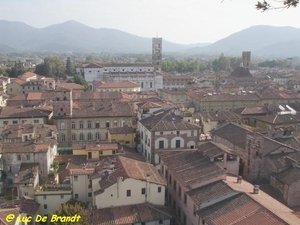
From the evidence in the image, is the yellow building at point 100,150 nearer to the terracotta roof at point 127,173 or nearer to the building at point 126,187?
the terracotta roof at point 127,173

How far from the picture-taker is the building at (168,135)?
41.4 m

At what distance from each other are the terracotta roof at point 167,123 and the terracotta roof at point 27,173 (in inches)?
543

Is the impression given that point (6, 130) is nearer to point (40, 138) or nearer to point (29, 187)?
point (40, 138)

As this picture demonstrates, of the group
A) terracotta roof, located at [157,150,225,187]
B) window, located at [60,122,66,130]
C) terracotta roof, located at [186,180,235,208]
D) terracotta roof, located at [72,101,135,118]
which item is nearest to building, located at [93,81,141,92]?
terracotta roof, located at [72,101,135,118]

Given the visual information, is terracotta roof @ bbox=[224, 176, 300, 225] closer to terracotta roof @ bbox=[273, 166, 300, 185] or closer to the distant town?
the distant town

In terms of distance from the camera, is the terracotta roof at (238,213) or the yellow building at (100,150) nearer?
the terracotta roof at (238,213)

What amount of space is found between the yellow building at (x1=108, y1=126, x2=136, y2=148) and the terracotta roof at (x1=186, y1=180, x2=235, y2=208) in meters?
20.4

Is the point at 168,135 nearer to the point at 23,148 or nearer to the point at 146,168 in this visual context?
the point at 146,168

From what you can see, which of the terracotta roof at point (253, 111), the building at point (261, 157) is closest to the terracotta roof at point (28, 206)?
the building at point (261, 157)

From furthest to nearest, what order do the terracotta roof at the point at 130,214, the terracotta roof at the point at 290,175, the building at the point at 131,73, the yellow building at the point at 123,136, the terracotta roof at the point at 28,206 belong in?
the building at the point at 131,73, the yellow building at the point at 123,136, the terracotta roof at the point at 290,175, the terracotta roof at the point at 28,206, the terracotta roof at the point at 130,214

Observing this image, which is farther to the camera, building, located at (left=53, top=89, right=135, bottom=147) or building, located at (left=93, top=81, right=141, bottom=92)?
building, located at (left=93, top=81, right=141, bottom=92)

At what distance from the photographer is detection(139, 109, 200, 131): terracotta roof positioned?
41594mm

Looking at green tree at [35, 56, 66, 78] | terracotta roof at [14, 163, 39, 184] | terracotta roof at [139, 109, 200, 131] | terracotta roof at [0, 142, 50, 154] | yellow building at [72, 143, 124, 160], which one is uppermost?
green tree at [35, 56, 66, 78]

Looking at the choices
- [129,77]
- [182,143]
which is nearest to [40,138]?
[182,143]
